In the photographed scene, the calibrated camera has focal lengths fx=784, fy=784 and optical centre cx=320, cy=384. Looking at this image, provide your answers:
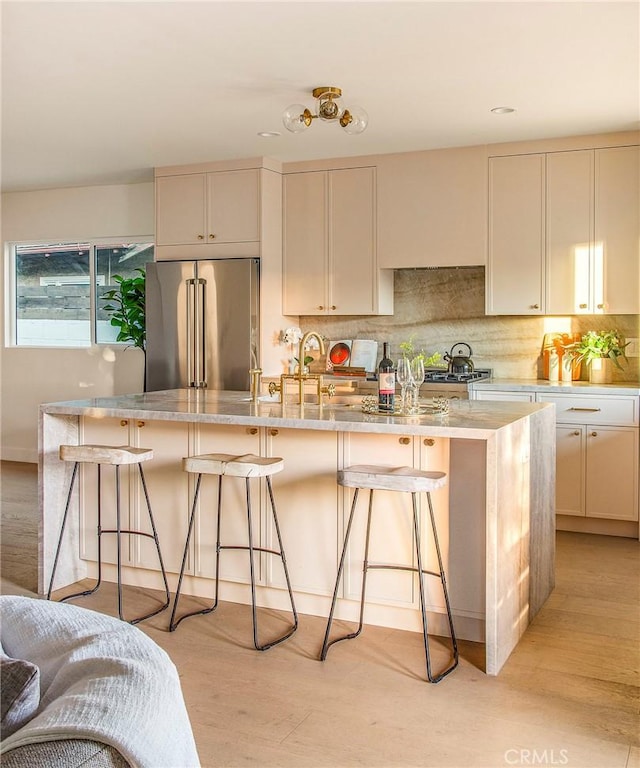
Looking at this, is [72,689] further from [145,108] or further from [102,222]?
[102,222]

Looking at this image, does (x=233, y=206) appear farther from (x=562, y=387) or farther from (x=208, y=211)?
(x=562, y=387)

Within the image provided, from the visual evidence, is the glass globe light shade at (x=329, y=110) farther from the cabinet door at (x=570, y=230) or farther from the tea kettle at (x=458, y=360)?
the tea kettle at (x=458, y=360)

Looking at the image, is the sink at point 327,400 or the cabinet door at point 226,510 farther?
the sink at point 327,400

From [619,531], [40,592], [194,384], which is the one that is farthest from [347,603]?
[194,384]

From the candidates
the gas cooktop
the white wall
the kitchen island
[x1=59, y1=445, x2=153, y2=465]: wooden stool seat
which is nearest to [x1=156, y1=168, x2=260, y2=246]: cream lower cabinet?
the white wall

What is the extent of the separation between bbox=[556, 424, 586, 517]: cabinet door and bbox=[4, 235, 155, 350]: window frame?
149 inches

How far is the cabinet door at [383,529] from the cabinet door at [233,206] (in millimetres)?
2849

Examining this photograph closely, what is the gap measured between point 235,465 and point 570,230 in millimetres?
3063

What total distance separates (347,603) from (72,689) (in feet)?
7.89

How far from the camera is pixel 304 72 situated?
151 inches

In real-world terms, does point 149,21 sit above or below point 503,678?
above

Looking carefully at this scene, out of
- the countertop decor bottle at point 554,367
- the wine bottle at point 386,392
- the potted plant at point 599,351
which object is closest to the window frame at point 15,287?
the countertop decor bottle at point 554,367

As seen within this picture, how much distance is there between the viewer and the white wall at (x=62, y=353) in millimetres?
6859

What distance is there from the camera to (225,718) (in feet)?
8.34
